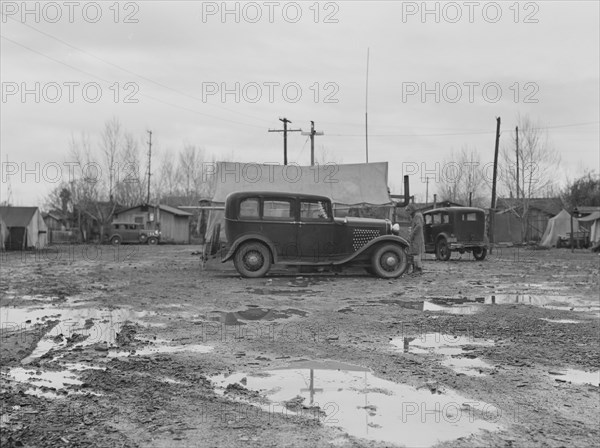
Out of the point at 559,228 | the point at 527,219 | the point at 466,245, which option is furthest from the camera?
the point at 527,219

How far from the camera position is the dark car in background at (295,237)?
44.8 feet

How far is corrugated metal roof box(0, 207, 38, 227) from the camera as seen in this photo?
110 ft

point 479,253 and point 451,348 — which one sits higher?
point 479,253

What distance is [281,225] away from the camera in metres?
13.7

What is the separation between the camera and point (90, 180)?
161ft

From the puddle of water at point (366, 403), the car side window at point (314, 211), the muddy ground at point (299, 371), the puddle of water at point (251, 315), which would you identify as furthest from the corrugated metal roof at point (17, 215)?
the puddle of water at point (366, 403)

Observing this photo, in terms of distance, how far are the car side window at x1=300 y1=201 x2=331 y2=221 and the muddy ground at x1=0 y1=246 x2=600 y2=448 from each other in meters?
3.87

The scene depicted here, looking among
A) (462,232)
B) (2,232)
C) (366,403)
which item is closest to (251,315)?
(366,403)

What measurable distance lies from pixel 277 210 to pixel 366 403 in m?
9.80

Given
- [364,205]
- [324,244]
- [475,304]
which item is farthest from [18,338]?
[364,205]

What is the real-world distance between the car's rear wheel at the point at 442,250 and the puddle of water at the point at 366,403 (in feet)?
57.2

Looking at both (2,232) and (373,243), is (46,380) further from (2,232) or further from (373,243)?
(2,232)

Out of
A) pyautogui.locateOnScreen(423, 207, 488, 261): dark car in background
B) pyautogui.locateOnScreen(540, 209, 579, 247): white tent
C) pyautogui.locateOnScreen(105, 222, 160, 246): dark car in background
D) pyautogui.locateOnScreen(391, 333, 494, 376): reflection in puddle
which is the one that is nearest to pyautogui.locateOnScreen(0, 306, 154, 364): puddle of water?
pyautogui.locateOnScreen(391, 333, 494, 376): reflection in puddle

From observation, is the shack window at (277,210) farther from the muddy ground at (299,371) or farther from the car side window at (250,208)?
the muddy ground at (299,371)
